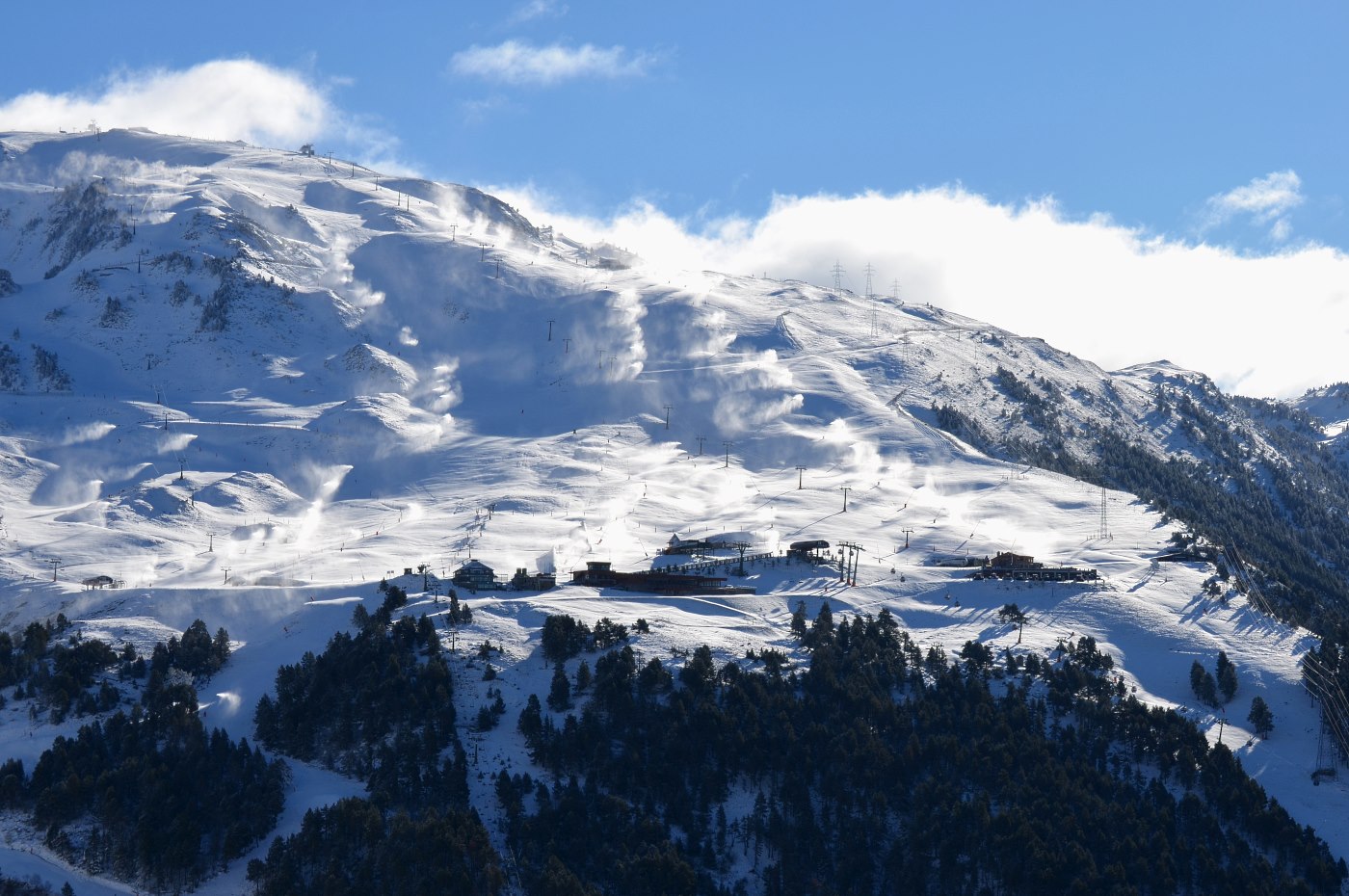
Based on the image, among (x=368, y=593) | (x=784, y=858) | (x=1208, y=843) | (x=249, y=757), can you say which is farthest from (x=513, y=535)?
(x=1208, y=843)

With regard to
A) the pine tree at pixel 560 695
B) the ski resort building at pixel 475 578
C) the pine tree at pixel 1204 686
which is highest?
the ski resort building at pixel 475 578

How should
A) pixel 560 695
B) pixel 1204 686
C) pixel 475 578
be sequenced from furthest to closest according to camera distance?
pixel 475 578 < pixel 1204 686 < pixel 560 695

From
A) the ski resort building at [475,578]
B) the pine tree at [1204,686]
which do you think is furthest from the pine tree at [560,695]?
the pine tree at [1204,686]

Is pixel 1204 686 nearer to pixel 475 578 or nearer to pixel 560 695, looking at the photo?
pixel 560 695

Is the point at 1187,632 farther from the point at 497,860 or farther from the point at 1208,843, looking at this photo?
the point at 497,860

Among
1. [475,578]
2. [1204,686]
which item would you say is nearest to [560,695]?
[475,578]

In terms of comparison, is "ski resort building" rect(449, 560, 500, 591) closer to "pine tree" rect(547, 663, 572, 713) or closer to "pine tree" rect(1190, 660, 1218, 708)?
"pine tree" rect(547, 663, 572, 713)

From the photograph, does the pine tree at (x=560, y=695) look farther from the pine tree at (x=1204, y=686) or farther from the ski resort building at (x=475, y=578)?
the pine tree at (x=1204, y=686)

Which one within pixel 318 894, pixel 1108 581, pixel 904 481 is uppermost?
pixel 904 481

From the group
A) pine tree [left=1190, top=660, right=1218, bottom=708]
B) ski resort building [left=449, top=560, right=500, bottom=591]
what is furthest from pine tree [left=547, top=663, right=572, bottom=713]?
pine tree [left=1190, top=660, right=1218, bottom=708]

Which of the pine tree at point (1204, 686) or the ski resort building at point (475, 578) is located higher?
the ski resort building at point (475, 578)

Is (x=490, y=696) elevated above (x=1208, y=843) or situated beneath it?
elevated above

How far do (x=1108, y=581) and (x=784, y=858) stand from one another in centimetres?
6231

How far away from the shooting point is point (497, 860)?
9038cm
